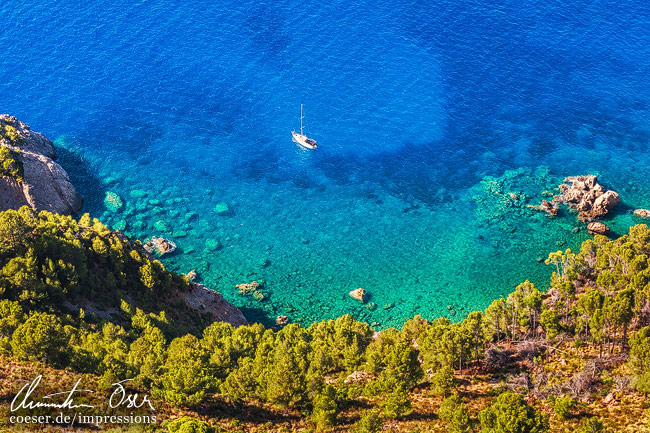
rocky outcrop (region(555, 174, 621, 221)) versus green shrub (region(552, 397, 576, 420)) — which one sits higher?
rocky outcrop (region(555, 174, 621, 221))

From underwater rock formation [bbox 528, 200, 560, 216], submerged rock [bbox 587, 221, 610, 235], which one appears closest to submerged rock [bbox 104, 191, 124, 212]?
underwater rock formation [bbox 528, 200, 560, 216]

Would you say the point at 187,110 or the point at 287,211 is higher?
the point at 187,110

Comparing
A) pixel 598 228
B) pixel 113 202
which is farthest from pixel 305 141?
pixel 598 228

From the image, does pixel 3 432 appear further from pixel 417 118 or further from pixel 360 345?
pixel 417 118

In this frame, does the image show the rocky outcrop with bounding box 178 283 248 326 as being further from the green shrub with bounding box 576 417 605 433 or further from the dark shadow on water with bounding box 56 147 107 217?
the green shrub with bounding box 576 417 605 433

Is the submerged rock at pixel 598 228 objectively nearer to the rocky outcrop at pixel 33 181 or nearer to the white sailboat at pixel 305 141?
the white sailboat at pixel 305 141

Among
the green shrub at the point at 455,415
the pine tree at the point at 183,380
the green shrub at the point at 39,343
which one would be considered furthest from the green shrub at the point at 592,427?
the green shrub at the point at 39,343

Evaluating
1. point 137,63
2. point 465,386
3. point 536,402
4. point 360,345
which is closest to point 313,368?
point 360,345
